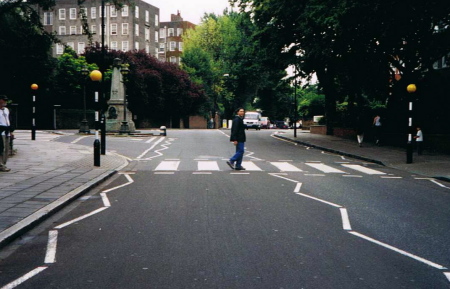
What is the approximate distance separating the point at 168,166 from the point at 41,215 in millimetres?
9338

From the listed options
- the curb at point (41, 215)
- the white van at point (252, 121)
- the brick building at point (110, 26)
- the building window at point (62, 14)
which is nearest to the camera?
the curb at point (41, 215)

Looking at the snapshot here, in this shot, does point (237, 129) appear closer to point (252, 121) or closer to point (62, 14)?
point (252, 121)

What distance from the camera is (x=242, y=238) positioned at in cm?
693

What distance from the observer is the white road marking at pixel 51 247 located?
5879 mm

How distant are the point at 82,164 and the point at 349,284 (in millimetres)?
12818

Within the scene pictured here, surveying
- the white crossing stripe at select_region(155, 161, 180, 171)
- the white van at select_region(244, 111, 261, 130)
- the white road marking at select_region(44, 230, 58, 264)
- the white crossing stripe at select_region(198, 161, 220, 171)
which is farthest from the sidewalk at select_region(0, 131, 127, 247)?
the white van at select_region(244, 111, 261, 130)

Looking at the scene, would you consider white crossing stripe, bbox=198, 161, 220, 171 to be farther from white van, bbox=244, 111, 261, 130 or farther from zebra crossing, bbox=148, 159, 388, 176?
white van, bbox=244, 111, 261, 130

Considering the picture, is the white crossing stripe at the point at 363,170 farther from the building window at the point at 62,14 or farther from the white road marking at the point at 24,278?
the building window at the point at 62,14

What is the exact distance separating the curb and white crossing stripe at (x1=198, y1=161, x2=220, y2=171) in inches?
182

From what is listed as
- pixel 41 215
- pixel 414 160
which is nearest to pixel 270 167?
pixel 414 160

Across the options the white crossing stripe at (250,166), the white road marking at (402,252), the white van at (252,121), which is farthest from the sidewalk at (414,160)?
the white van at (252,121)

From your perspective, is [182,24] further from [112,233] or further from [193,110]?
[112,233]

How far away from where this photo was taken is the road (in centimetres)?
523

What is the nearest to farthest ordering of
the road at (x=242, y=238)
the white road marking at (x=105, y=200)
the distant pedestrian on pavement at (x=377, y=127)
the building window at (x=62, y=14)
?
the road at (x=242, y=238) → the white road marking at (x=105, y=200) → the distant pedestrian on pavement at (x=377, y=127) → the building window at (x=62, y=14)
